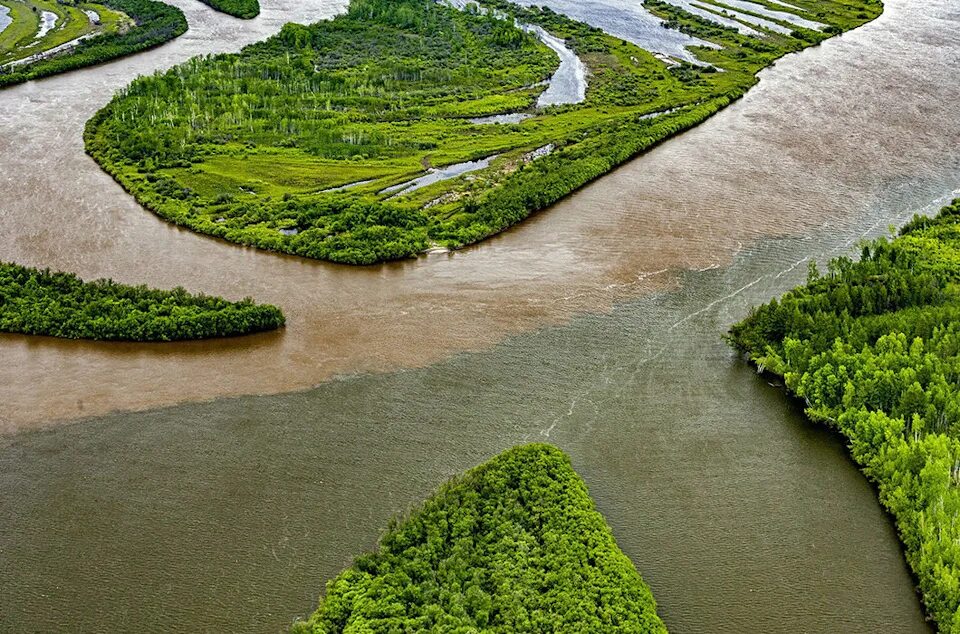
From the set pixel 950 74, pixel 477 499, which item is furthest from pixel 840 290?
pixel 950 74

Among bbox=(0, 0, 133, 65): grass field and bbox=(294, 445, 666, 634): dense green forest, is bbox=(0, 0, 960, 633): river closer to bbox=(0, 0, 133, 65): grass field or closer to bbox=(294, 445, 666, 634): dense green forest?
bbox=(294, 445, 666, 634): dense green forest

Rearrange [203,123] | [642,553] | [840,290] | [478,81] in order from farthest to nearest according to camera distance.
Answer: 1. [478,81]
2. [203,123]
3. [840,290]
4. [642,553]

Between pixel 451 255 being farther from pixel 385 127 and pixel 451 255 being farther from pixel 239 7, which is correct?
pixel 239 7

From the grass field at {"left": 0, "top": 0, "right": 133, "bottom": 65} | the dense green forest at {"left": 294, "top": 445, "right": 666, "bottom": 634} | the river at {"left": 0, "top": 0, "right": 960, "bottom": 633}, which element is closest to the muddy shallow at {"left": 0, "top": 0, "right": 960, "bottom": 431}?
the river at {"left": 0, "top": 0, "right": 960, "bottom": 633}

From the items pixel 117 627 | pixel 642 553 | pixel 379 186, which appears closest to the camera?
pixel 117 627

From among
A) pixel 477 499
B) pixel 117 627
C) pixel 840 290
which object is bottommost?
pixel 117 627

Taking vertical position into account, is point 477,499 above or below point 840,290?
below

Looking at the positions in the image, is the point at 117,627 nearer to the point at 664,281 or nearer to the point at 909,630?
the point at 909,630

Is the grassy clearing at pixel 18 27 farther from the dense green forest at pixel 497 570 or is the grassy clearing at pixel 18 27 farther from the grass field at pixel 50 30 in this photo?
the dense green forest at pixel 497 570
